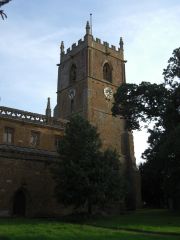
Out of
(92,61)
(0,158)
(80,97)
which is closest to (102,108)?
(80,97)

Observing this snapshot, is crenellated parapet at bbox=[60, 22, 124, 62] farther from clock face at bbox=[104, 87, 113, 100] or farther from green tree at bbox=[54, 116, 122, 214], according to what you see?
green tree at bbox=[54, 116, 122, 214]

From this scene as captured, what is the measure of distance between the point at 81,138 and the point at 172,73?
9.62 meters

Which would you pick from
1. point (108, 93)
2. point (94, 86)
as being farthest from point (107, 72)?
point (94, 86)

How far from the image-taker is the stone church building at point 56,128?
3512 cm

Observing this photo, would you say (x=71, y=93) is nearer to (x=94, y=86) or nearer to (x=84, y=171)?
(x=94, y=86)

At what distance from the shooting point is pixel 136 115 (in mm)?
34719

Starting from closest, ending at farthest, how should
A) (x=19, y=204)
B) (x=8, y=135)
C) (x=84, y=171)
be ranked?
(x=84, y=171), (x=19, y=204), (x=8, y=135)

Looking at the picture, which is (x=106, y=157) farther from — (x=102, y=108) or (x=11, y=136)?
(x=102, y=108)

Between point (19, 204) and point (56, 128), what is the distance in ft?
31.0

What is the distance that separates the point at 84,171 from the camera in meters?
31.1

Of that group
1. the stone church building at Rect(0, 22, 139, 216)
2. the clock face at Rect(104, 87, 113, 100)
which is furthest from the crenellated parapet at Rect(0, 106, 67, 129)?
the clock face at Rect(104, 87, 113, 100)

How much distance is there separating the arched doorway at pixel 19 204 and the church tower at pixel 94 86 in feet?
48.2

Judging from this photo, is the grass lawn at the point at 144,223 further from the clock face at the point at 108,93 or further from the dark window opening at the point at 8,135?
the clock face at the point at 108,93

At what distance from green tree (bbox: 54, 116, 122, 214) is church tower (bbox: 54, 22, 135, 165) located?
13.8 m
